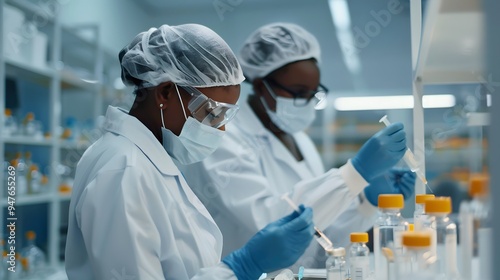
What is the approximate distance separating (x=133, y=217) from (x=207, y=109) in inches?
14.5

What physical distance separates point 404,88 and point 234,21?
6.86ft

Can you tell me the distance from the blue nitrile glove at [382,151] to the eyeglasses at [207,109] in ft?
1.52

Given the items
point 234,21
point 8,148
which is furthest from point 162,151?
point 234,21

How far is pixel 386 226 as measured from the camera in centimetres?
98

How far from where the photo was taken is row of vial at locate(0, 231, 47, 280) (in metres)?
2.75

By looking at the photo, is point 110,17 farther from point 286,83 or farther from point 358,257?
point 358,257

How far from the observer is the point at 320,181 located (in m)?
1.55

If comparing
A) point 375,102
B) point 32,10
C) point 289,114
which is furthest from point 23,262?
point 375,102

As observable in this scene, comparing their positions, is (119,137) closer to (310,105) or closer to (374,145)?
(374,145)

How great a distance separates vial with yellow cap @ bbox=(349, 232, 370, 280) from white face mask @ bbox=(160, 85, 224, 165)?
1.57 ft

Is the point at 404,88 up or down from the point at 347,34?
down

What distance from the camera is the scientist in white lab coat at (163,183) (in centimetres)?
100

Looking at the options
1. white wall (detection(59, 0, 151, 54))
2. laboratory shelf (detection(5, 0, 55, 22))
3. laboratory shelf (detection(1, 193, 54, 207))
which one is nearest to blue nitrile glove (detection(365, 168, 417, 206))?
laboratory shelf (detection(1, 193, 54, 207))

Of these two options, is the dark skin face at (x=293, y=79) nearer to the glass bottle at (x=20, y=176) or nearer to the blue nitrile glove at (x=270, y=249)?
the blue nitrile glove at (x=270, y=249)
